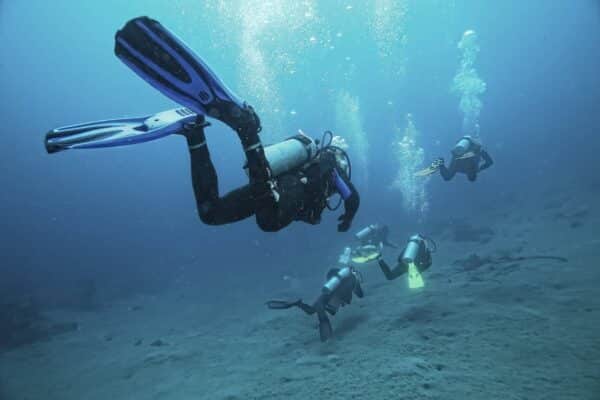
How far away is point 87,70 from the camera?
7275 centimetres

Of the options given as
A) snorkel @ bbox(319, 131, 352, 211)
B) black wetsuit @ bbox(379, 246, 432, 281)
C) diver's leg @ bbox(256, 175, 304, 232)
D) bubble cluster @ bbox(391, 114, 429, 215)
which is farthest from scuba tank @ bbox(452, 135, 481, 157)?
bubble cluster @ bbox(391, 114, 429, 215)

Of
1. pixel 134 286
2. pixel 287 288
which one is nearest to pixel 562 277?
pixel 287 288

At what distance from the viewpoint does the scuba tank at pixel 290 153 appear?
344 centimetres

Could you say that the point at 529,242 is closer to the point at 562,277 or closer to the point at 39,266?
the point at 562,277

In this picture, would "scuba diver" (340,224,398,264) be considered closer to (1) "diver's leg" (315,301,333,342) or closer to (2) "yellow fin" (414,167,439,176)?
(1) "diver's leg" (315,301,333,342)

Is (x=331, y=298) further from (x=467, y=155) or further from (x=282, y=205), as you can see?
(x=467, y=155)

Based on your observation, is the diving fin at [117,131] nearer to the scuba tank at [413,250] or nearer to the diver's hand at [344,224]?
the diver's hand at [344,224]

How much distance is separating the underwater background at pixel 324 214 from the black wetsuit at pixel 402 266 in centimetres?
90

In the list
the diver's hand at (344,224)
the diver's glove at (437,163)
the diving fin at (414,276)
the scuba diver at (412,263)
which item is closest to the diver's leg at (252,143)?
the diver's hand at (344,224)

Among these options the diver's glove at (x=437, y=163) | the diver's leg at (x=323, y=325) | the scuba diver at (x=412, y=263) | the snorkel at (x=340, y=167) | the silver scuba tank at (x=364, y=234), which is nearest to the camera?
the snorkel at (x=340, y=167)

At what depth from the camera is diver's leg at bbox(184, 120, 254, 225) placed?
3.15 metres

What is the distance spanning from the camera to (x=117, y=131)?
2834 mm

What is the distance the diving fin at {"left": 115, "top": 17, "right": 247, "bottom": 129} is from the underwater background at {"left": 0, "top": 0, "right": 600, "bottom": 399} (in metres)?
4.34

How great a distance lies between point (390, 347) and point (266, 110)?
118 meters
